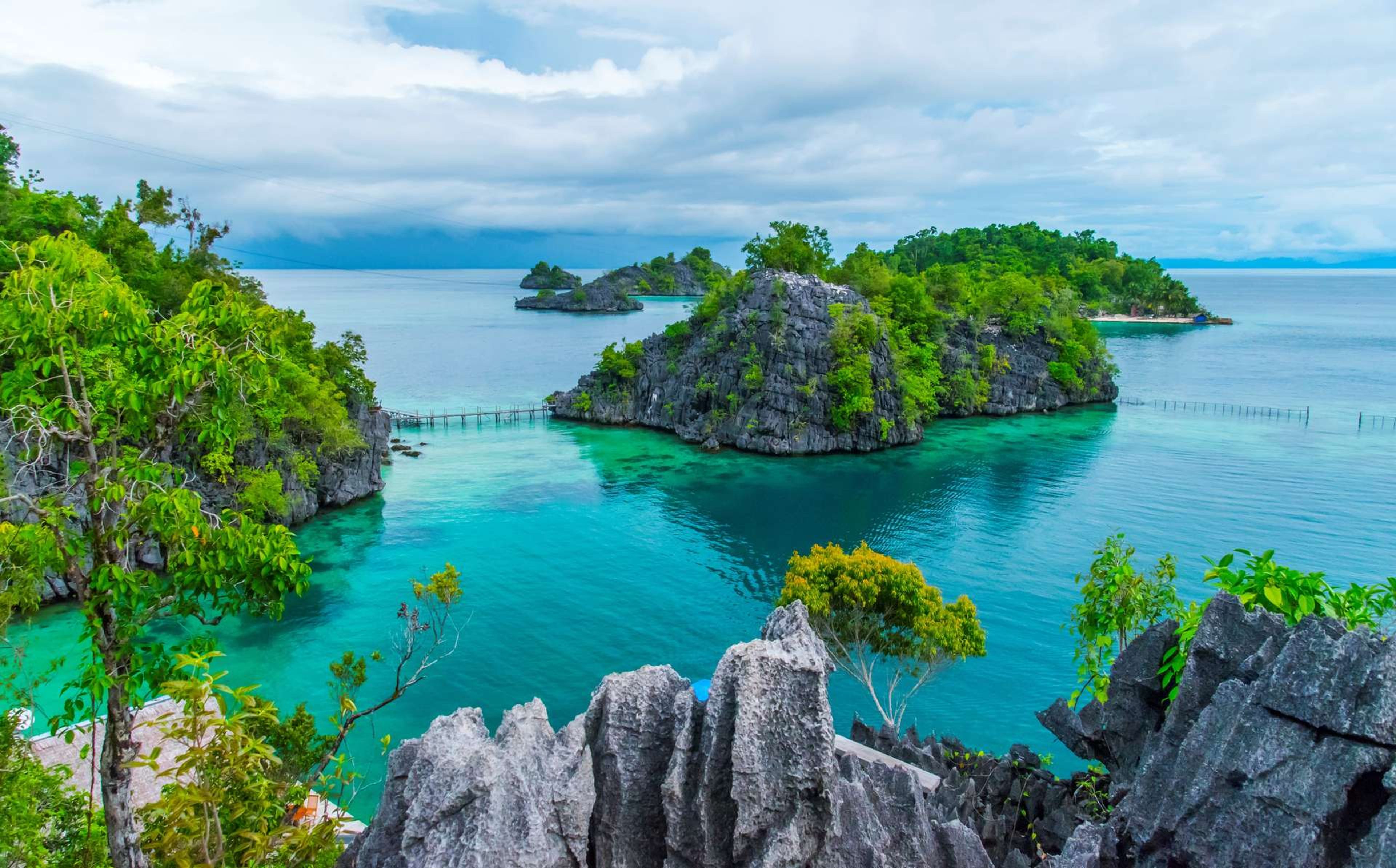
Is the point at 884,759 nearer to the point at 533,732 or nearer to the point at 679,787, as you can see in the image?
the point at 679,787

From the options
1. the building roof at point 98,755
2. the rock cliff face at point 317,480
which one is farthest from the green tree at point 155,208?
the building roof at point 98,755

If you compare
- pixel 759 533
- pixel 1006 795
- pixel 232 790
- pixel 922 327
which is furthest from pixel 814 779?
pixel 922 327

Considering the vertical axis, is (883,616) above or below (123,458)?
below

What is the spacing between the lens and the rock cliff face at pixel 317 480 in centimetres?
3238

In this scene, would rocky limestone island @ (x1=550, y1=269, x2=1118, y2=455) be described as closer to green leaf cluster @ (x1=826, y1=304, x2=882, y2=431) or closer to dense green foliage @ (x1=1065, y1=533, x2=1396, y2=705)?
green leaf cluster @ (x1=826, y1=304, x2=882, y2=431)

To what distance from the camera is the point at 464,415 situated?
7394cm

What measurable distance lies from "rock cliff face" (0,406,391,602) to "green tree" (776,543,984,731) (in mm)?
25062

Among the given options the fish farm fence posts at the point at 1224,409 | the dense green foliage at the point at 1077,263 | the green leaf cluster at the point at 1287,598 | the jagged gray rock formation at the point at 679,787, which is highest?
the dense green foliage at the point at 1077,263

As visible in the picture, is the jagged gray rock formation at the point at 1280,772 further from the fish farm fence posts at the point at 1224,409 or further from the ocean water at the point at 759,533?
the fish farm fence posts at the point at 1224,409

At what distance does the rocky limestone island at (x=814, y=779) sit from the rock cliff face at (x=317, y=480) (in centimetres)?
2825

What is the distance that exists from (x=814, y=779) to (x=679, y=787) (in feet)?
5.26

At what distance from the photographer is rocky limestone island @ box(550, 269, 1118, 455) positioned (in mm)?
63344

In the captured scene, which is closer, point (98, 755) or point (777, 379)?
point (98, 755)

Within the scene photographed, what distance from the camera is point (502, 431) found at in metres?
71.2
